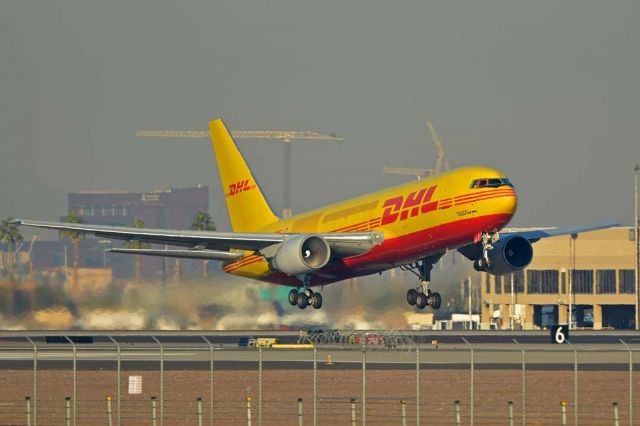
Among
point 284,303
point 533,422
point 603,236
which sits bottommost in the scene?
point 533,422

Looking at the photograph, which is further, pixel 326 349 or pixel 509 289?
pixel 509 289

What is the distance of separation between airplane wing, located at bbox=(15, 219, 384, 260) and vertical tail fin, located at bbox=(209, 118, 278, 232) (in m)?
4.82

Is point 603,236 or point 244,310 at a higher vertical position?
point 603,236

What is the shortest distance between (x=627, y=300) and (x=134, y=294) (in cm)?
7003

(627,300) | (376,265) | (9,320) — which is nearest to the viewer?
(376,265)

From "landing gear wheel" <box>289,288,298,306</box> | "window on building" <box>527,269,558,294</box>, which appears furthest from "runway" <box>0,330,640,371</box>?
"window on building" <box>527,269,558,294</box>

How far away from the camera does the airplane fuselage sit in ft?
181

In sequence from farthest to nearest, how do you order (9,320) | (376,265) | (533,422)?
(9,320) → (376,265) → (533,422)

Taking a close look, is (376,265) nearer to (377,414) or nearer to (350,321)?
(350,321)

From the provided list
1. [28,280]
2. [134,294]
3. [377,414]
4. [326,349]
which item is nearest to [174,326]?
[134,294]

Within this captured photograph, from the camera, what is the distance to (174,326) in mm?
75188

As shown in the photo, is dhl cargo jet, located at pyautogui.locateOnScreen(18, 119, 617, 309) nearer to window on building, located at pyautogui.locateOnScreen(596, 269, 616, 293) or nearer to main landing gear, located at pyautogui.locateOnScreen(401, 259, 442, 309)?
main landing gear, located at pyautogui.locateOnScreen(401, 259, 442, 309)

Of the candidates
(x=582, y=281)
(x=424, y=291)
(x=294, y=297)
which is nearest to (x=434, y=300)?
(x=424, y=291)

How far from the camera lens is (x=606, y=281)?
132 metres
